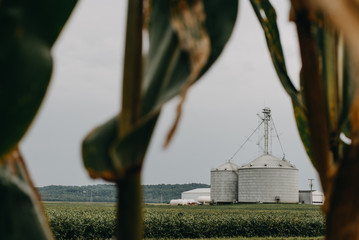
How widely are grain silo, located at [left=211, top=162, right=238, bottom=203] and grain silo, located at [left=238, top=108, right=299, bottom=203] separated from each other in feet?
3.04

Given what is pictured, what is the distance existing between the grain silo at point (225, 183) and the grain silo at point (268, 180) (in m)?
0.93

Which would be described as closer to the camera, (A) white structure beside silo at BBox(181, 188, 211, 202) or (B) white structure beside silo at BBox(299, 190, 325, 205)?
(B) white structure beside silo at BBox(299, 190, 325, 205)

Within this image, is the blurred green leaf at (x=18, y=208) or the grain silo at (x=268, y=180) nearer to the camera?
the blurred green leaf at (x=18, y=208)

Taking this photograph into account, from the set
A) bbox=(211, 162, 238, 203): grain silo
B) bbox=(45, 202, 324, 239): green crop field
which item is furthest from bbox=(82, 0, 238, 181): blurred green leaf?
bbox=(211, 162, 238, 203): grain silo

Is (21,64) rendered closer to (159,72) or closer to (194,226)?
(159,72)

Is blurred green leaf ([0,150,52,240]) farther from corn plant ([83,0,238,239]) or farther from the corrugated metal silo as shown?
the corrugated metal silo

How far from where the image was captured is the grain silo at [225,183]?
29328 millimetres

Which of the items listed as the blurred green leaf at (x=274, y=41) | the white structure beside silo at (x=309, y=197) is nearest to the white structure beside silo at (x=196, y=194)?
the white structure beside silo at (x=309, y=197)

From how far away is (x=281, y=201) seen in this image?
28.0 m

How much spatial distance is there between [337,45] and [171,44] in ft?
0.55

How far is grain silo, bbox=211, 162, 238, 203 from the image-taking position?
29.3 meters

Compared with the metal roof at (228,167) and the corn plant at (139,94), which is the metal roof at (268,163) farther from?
the corn plant at (139,94)

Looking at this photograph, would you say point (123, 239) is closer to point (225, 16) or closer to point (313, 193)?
point (225, 16)

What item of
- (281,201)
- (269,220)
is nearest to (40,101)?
(269,220)
